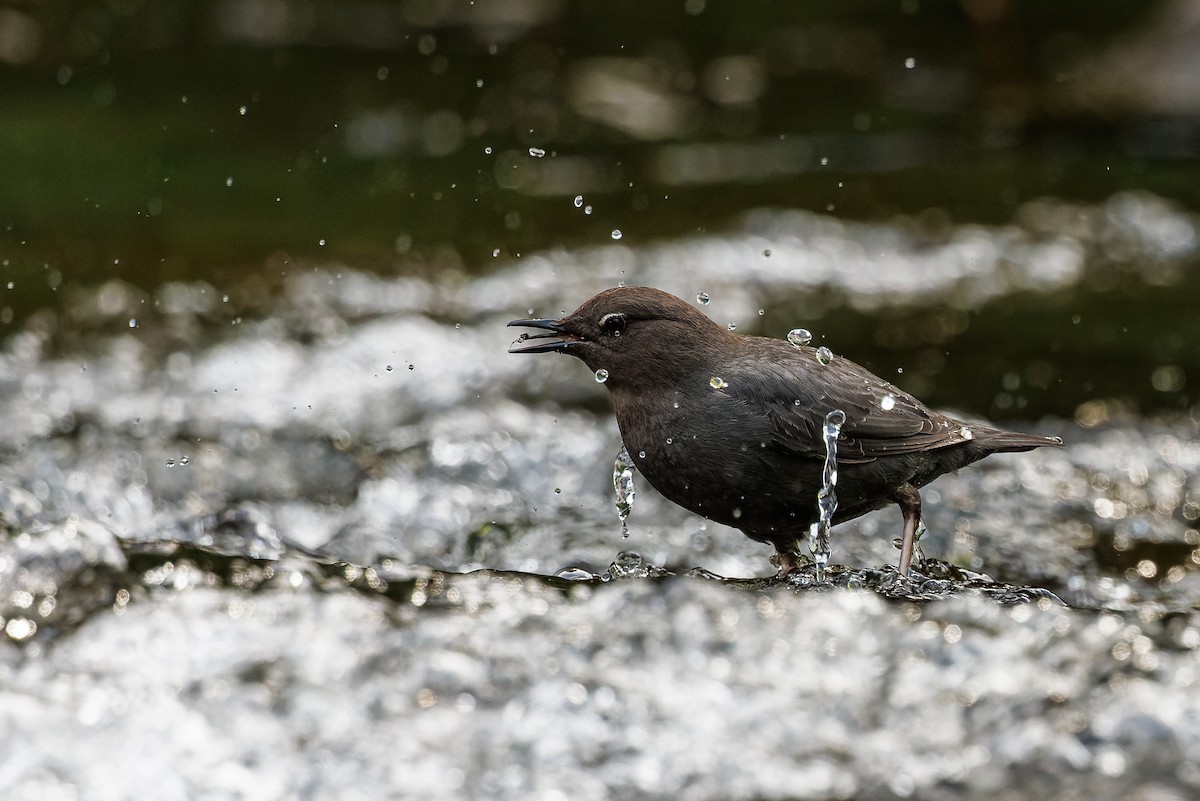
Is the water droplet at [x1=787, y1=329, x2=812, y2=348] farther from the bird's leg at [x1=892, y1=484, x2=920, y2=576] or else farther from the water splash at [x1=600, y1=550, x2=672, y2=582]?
the water splash at [x1=600, y1=550, x2=672, y2=582]

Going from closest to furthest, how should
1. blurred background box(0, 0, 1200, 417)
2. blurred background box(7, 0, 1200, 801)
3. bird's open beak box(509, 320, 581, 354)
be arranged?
blurred background box(7, 0, 1200, 801) < bird's open beak box(509, 320, 581, 354) < blurred background box(0, 0, 1200, 417)

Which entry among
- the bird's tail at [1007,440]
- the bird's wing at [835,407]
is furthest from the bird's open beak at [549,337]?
the bird's tail at [1007,440]

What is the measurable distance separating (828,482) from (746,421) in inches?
14.4

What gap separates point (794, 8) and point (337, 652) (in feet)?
48.9

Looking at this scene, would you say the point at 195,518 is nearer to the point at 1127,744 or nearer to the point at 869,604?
the point at 869,604

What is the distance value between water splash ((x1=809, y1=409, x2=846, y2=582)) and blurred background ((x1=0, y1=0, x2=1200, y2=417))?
2.82 meters

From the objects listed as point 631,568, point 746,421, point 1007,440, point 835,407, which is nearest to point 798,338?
point 835,407

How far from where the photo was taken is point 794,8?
57.0 ft

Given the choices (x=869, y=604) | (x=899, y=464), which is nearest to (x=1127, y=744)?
(x=869, y=604)

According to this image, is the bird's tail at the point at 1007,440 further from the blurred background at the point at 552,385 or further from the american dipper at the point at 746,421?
the blurred background at the point at 552,385

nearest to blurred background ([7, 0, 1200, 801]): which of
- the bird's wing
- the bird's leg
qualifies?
the bird's leg

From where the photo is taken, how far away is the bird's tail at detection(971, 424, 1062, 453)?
15.8ft

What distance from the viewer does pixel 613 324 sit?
15.2ft

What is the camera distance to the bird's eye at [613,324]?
4633 millimetres
